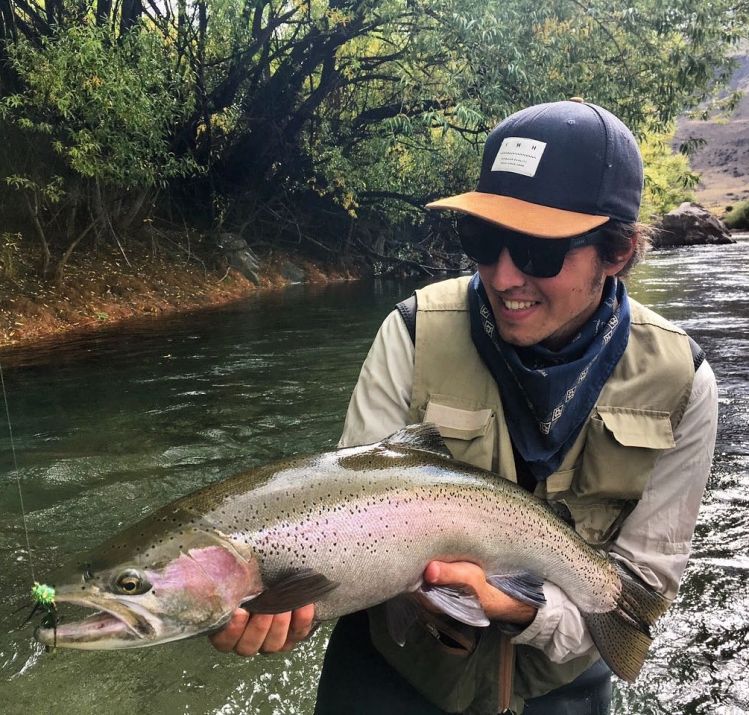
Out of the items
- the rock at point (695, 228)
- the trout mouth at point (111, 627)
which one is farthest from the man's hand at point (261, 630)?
the rock at point (695, 228)

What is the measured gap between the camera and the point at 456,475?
1878 millimetres

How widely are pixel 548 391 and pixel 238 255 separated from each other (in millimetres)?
18885

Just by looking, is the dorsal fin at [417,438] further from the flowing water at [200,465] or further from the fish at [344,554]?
the flowing water at [200,465]

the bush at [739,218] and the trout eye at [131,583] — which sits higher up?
the bush at [739,218]

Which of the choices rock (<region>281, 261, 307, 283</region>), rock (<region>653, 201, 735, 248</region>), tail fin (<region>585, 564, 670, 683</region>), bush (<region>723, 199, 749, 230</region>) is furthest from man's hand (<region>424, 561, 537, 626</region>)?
bush (<region>723, 199, 749, 230</region>)

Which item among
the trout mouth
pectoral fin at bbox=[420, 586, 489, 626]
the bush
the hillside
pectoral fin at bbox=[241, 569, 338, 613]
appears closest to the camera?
the trout mouth

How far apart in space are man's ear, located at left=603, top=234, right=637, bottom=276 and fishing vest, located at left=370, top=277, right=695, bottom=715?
19 centimetres

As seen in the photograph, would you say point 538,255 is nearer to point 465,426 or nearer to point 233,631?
point 465,426

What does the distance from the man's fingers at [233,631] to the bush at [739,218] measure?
63996 mm

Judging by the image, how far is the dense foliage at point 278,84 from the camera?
1144cm

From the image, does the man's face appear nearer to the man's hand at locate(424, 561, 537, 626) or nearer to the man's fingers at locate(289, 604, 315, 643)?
the man's hand at locate(424, 561, 537, 626)

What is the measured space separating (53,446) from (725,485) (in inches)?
231

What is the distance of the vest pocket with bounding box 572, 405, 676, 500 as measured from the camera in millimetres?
1951

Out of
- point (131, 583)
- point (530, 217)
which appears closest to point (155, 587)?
point (131, 583)
